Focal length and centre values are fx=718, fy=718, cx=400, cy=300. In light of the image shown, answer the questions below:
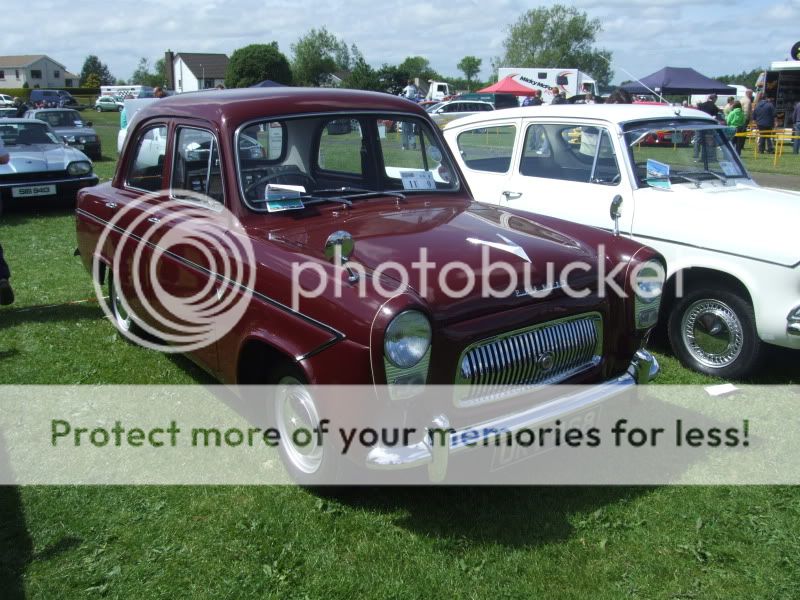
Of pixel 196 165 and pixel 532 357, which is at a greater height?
pixel 196 165

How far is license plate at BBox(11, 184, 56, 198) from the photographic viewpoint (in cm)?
1042

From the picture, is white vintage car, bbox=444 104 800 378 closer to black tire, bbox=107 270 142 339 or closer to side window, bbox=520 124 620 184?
side window, bbox=520 124 620 184

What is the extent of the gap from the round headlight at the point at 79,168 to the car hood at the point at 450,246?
8.54 metres

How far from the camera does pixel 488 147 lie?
678 cm

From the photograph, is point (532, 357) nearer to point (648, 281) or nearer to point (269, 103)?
point (648, 281)

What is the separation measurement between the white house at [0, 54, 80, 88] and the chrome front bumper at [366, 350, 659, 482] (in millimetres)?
116459

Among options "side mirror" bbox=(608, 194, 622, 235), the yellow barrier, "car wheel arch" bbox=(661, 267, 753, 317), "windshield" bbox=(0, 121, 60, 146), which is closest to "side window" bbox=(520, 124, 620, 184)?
"side mirror" bbox=(608, 194, 622, 235)

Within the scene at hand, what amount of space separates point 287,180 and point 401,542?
202cm

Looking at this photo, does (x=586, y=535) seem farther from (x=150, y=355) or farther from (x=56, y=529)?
(x=150, y=355)

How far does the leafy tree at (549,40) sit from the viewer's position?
8825 cm

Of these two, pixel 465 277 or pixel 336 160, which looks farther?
pixel 336 160

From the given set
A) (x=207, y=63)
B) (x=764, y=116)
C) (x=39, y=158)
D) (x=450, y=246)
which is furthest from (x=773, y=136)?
(x=207, y=63)

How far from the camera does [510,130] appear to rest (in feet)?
21.0

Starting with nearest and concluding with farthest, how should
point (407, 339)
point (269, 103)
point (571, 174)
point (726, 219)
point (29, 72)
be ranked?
1. point (407, 339)
2. point (269, 103)
3. point (726, 219)
4. point (571, 174)
5. point (29, 72)
